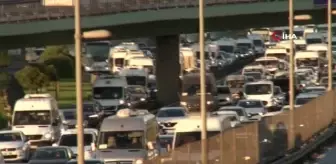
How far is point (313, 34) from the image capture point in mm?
120000

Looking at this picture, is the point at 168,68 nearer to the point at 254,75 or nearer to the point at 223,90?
the point at 254,75

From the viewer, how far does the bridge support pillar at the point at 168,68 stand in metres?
81.0

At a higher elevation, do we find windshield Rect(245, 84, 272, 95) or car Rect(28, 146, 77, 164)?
car Rect(28, 146, 77, 164)

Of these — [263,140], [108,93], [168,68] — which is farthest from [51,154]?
[168,68]

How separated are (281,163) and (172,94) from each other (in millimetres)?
46363

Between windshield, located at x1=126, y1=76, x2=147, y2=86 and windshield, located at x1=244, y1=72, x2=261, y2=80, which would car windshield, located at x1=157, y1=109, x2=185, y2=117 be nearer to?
windshield, located at x1=126, y1=76, x2=147, y2=86

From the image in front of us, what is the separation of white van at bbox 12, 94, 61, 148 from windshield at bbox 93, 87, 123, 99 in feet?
54.6

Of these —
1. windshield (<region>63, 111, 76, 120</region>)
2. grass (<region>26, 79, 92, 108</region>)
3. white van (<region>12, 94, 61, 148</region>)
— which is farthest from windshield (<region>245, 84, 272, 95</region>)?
white van (<region>12, 94, 61, 148</region>)

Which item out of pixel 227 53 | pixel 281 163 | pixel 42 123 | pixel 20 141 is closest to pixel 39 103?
pixel 42 123

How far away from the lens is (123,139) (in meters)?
35.8

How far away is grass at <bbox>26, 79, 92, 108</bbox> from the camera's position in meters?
76.8

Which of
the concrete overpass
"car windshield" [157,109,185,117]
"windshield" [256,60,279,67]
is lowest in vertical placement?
"car windshield" [157,109,185,117]

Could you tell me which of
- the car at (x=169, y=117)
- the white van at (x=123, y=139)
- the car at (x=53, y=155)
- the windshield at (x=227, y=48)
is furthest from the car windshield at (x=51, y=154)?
the windshield at (x=227, y=48)

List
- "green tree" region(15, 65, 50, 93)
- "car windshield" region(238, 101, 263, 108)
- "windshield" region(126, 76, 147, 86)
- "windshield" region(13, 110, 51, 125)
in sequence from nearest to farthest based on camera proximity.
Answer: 1. "windshield" region(13, 110, 51, 125)
2. "car windshield" region(238, 101, 263, 108)
3. "green tree" region(15, 65, 50, 93)
4. "windshield" region(126, 76, 147, 86)
